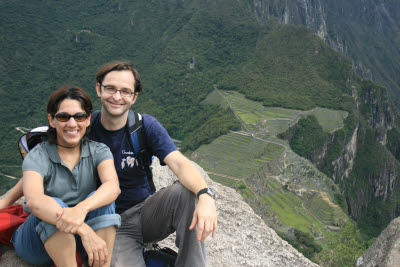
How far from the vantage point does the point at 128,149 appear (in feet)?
11.0

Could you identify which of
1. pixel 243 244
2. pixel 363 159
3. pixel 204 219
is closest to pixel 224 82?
pixel 363 159

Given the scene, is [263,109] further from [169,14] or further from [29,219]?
[169,14]

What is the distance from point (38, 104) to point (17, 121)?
7008mm

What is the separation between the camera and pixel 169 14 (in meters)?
97.9

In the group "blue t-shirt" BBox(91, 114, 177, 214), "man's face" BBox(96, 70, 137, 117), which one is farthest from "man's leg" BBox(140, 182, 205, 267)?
"man's face" BBox(96, 70, 137, 117)

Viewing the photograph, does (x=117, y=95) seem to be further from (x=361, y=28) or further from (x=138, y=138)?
(x=361, y=28)

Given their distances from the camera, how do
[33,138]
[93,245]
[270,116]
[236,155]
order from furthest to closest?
1. [270,116]
2. [236,155]
3. [33,138]
4. [93,245]

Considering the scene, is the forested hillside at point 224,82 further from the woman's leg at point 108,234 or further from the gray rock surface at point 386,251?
the woman's leg at point 108,234

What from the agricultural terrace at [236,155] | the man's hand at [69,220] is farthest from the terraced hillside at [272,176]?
the man's hand at [69,220]

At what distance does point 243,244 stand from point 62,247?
107 inches

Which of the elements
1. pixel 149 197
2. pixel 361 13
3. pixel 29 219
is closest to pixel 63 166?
pixel 29 219

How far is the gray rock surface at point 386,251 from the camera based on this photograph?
3.57 metres

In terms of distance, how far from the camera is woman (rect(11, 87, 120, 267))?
8.65 feet

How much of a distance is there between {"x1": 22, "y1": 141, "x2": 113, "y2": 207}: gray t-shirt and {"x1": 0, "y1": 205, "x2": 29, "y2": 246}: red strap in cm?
48
